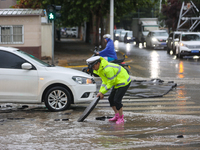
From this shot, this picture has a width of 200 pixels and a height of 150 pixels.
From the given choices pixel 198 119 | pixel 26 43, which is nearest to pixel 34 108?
pixel 198 119

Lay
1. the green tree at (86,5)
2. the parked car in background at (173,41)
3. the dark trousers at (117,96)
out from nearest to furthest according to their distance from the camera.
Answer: the dark trousers at (117,96), the parked car in background at (173,41), the green tree at (86,5)

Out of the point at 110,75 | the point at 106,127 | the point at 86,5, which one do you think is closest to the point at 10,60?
the point at 110,75

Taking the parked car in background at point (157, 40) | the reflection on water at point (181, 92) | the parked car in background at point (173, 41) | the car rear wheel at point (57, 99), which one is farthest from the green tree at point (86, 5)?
the car rear wheel at point (57, 99)

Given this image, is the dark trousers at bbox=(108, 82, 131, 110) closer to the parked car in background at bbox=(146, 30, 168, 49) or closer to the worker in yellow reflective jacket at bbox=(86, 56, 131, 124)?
the worker in yellow reflective jacket at bbox=(86, 56, 131, 124)

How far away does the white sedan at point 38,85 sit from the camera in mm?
8844

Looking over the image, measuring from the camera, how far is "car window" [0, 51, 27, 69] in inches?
354

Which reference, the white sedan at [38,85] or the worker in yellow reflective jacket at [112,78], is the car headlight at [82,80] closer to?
the white sedan at [38,85]

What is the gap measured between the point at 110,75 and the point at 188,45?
63.8 ft

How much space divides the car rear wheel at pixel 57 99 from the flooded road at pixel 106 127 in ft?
0.56

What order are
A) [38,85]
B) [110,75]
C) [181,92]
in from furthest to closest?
1. [181,92]
2. [38,85]
3. [110,75]

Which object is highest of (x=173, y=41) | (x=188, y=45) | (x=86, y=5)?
(x=86, y=5)

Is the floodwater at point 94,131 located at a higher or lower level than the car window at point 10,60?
lower

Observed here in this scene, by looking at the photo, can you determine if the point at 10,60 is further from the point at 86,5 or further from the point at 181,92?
the point at 86,5

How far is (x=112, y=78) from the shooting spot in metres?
7.23
